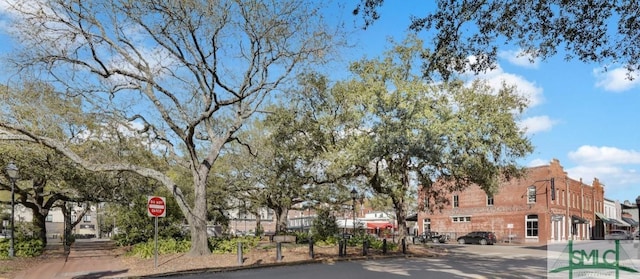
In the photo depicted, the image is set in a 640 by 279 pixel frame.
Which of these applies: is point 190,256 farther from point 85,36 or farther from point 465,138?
point 465,138

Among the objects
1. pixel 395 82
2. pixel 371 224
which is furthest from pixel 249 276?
pixel 371 224

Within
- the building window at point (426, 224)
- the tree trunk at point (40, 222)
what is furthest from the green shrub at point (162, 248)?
the building window at point (426, 224)

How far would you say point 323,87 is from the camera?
22.3 m

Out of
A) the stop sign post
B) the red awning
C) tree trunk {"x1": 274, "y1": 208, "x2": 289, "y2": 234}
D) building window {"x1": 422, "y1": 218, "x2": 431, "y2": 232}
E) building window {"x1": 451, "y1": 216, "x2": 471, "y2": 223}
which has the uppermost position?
the stop sign post

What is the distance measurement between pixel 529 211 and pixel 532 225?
4.40 ft

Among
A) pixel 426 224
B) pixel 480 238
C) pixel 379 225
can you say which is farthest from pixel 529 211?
pixel 379 225

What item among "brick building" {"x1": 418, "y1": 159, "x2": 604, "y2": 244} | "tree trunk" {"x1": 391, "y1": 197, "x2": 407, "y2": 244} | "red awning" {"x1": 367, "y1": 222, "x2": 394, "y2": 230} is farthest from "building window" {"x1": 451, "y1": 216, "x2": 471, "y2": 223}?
"tree trunk" {"x1": 391, "y1": 197, "x2": 407, "y2": 244}

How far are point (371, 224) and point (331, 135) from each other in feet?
152

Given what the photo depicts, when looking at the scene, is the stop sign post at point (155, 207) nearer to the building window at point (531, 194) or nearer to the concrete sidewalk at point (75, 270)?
the concrete sidewalk at point (75, 270)

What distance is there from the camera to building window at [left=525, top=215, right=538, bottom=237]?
46.6 metres

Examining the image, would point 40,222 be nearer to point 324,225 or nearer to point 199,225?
point 199,225

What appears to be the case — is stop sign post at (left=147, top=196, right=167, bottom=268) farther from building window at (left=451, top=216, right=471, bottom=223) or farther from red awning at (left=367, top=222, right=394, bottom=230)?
red awning at (left=367, top=222, right=394, bottom=230)

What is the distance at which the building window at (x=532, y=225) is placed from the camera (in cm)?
4662

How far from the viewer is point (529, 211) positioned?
47094 mm
